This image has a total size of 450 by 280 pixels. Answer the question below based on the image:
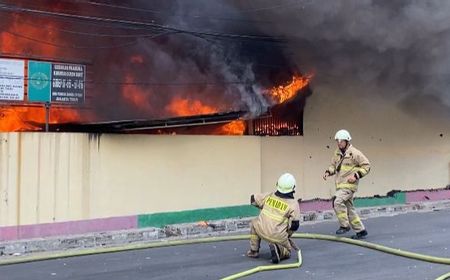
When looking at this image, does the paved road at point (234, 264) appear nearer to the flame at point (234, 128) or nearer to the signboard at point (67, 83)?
the flame at point (234, 128)

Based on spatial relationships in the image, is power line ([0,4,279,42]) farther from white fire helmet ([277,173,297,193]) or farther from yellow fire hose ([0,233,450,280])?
white fire helmet ([277,173,297,193])

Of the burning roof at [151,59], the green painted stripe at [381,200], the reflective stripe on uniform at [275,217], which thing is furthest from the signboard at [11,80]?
the green painted stripe at [381,200]

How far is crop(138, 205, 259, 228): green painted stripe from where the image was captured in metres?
9.27

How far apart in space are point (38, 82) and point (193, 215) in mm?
3565

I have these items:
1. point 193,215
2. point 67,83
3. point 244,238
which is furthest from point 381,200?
point 67,83

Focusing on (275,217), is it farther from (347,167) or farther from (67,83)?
(67,83)

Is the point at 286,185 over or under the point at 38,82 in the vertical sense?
under

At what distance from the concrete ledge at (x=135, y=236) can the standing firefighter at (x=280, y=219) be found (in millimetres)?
2544

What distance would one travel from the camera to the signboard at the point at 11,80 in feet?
30.9

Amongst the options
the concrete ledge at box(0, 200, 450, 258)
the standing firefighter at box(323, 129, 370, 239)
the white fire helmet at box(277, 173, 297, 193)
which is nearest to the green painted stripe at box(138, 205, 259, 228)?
the concrete ledge at box(0, 200, 450, 258)

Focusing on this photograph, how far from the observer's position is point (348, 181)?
8008 mm

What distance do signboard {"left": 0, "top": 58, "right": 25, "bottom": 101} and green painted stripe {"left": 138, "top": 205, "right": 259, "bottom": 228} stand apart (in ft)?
9.86

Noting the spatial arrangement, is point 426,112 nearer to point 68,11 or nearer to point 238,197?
point 238,197

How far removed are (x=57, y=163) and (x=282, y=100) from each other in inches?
211
